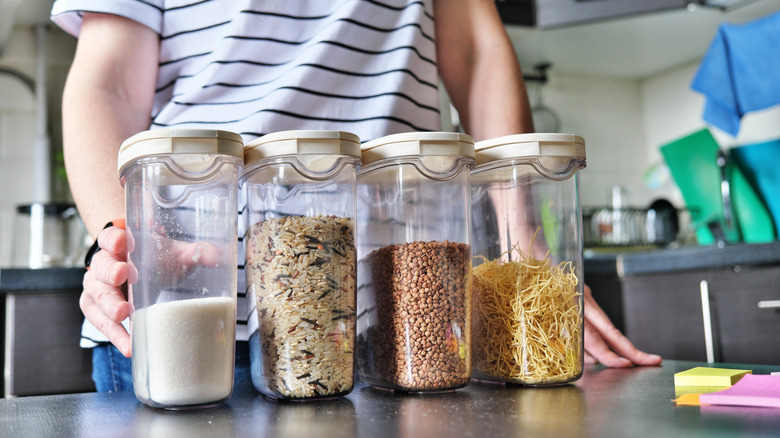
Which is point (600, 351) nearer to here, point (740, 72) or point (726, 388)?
point (726, 388)

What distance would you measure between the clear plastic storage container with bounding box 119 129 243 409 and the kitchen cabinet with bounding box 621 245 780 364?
114cm

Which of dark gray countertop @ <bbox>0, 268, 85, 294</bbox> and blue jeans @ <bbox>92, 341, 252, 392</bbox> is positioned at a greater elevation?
dark gray countertop @ <bbox>0, 268, 85, 294</bbox>

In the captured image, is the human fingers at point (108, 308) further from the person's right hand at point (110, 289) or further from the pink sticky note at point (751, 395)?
the pink sticky note at point (751, 395)

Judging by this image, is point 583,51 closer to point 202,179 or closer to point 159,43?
point 159,43

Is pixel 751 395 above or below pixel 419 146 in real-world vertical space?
below

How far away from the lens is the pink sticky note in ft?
1.24

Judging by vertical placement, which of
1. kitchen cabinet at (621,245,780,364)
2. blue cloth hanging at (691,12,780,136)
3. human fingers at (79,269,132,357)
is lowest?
kitchen cabinet at (621,245,780,364)

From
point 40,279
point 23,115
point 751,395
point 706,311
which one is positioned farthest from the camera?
point 23,115

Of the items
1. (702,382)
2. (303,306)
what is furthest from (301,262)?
(702,382)

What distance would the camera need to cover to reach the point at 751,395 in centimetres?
39

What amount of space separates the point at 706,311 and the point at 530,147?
100cm

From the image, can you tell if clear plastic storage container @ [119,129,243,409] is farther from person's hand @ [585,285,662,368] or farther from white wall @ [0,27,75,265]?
white wall @ [0,27,75,265]

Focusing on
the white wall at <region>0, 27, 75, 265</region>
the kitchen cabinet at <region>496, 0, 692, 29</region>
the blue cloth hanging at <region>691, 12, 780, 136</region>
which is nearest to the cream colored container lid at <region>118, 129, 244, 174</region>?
the kitchen cabinet at <region>496, 0, 692, 29</region>

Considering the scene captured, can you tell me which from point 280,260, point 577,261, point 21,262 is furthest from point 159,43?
point 21,262
